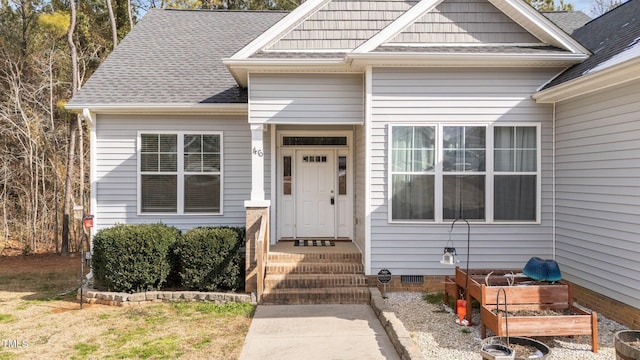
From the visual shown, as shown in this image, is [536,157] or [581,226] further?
[536,157]

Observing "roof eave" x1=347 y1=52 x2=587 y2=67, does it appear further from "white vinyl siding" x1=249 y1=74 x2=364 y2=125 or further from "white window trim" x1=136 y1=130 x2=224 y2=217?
"white window trim" x1=136 y1=130 x2=224 y2=217

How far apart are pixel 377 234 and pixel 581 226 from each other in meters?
3.07

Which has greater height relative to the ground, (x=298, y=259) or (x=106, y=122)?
(x=106, y=122)

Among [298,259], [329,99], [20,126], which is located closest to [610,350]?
[298,259]

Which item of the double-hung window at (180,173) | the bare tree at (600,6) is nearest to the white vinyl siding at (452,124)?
the double-hung window at (180,173)

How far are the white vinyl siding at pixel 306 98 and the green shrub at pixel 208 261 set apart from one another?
7.07 feet

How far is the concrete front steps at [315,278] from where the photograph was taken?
7.11 metres

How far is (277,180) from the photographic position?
9344 mm

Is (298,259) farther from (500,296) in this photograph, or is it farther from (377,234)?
(500,296)

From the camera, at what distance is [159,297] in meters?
7.27

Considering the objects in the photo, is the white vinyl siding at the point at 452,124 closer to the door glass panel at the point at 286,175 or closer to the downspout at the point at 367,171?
the downspout at the point at 367,171

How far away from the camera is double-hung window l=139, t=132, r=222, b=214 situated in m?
8.92

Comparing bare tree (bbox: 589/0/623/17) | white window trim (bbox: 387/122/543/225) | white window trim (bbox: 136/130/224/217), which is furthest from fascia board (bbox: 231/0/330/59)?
bare tree (bbox: 589/0/623/17)

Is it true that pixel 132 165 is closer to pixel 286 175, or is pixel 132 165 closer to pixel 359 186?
pixel 286 175
